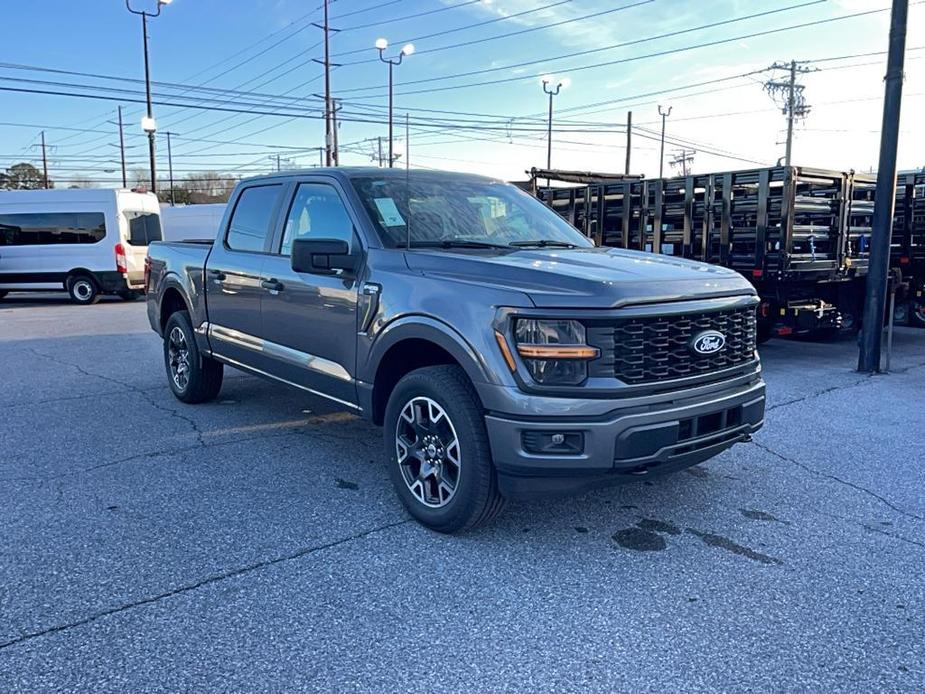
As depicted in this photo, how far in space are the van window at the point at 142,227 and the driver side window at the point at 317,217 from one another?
1490cm

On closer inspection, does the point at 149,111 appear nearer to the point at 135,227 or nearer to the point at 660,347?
the point at 135,227

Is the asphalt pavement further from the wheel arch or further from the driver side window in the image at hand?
the driver side window

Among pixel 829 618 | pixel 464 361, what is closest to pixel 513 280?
pixel 464 361

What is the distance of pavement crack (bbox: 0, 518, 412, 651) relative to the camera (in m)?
2.96

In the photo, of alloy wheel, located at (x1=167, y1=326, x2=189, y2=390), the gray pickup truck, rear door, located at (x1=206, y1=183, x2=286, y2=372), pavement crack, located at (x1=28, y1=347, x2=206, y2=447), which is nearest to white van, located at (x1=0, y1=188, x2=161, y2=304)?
pavement crack, located at (x1=28, y1=347, x2=206, y2=447)

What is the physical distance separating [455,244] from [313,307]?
3.37 feet

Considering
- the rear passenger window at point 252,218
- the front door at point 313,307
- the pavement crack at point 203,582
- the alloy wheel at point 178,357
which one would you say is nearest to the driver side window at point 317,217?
the front door at point 313,307

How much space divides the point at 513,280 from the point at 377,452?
7.50 feet

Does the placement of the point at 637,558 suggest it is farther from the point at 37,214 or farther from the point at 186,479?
the point at 37,214

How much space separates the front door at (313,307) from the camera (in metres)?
4.48

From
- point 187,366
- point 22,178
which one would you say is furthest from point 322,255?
point 22,178

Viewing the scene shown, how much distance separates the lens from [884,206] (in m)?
8.45

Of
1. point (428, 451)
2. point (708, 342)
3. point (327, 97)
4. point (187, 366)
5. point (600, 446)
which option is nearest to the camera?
point (600, 446)

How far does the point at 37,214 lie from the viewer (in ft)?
58.9
